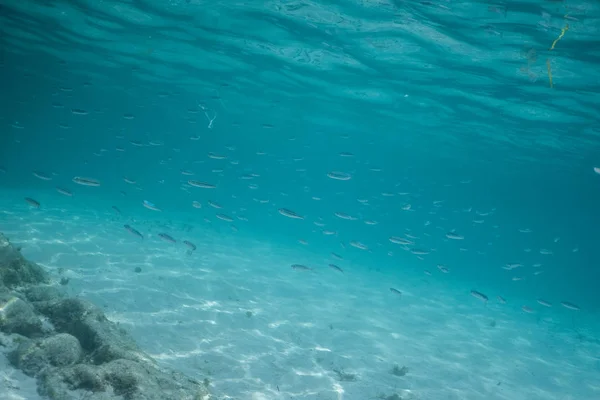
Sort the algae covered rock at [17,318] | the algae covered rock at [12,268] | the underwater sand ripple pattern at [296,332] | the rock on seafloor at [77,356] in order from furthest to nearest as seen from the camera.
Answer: the underwater sand ripple pattern at [296,332] → the algae covered rock at [12,268] → the algae covered rock at [17,318] → the rock on seafloor at [77,356]

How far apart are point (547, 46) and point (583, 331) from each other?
19.3 meters

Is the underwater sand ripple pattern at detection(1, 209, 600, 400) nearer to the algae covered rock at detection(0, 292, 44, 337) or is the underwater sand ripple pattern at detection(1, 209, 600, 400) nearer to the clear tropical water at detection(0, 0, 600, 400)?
the clear tropical water at detection(0, 0, 600, 400)

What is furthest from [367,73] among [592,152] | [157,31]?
[592,152]

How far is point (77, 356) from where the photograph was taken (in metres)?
5.38

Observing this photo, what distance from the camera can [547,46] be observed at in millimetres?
13703

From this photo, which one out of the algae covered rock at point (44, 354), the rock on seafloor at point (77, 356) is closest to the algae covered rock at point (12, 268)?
the rock on seafloor at point (77, 356)

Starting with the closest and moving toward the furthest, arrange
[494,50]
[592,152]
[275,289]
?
[494,50] → [275,289] → [592,152]

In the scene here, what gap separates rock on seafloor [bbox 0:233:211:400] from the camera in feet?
15.1

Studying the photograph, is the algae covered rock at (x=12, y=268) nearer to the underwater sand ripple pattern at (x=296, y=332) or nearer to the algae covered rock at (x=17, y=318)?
the algae covered rock at (x=17, y=318)

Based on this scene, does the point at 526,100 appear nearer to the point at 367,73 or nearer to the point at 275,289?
the point at 367,73

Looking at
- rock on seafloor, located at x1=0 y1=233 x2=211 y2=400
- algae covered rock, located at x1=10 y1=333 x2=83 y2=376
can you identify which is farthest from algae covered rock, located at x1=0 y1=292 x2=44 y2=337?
algae covered rock, located at x1=10 y1=333 x2=83 y2=376

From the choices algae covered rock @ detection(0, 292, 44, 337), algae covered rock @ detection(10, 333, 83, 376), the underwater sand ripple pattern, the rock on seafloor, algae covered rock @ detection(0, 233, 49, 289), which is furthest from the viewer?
the underwater sand ripple pattern

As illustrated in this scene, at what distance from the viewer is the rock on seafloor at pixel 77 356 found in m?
4.61

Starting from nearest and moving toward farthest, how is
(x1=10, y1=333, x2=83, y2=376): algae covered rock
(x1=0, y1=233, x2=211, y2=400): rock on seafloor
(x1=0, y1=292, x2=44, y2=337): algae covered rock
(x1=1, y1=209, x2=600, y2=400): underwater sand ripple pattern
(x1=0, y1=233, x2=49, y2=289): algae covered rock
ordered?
(x1=0, y1=233, x2=211, y2=400): rock on seafloor, (x1=10, y1=333, x2=83, y2=376): algae covered rock, (x1=0, y1=292, x2=44, y2=337): algae covered rock, (x1=0, y1=233, x2=49, y2=289): algae covered rock, (x1=1, y1=209, x2=600, y2=400): underwater sand ripple pattern
